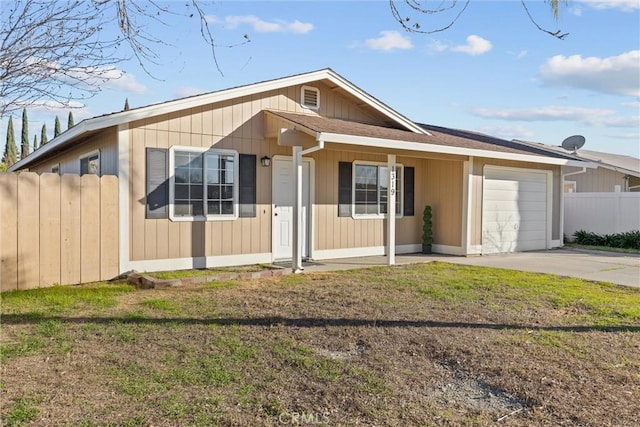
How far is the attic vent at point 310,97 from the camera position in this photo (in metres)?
10.9

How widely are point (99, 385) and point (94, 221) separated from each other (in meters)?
4.96

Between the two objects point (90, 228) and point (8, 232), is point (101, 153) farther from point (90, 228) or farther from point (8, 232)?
point (8, 232)

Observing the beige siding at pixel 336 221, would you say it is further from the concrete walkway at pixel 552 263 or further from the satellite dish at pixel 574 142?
the satellite dish at pixel 574 142

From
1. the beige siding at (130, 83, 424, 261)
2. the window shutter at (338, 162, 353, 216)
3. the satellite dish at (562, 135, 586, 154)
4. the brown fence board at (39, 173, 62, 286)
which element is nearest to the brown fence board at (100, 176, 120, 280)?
the beige siding at (130, 83, 424, 261)

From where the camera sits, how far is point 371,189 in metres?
11.9

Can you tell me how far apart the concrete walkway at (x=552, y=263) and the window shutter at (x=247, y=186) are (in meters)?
1.60

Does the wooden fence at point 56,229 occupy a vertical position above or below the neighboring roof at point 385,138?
below

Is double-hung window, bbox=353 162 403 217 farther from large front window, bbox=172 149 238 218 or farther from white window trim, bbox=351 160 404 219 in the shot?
large front window, bbox=172 149 238 218

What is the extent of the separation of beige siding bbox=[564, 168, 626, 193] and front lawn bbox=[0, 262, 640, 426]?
13782mm

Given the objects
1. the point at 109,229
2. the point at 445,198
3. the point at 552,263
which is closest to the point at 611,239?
the point at 552,263

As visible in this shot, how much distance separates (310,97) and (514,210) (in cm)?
631

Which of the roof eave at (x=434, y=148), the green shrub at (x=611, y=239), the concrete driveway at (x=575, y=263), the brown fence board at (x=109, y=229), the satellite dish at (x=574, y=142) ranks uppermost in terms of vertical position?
the satellite dish at (x=574, y=142)

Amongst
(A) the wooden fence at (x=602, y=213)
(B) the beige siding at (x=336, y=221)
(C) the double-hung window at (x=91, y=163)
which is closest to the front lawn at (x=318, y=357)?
(C) the double-hung window at (x=91, y=163)

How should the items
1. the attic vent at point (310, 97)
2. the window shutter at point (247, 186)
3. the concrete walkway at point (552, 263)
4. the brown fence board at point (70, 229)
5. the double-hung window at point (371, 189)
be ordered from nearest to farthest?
the brown fence board at point (70, 229)
the concrete walkway at point (552, 263)
the window shutter at point (247, 186)
the attic vent at point (310, 97)
the double-hung window at point (371, 189)
